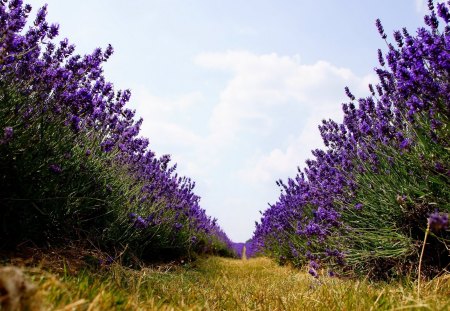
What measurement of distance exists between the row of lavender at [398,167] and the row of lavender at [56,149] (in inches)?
75.2

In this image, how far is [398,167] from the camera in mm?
3168

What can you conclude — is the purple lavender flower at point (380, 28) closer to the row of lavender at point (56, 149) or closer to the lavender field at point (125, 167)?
the lavender field at point (125, 167)

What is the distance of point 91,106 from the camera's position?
3.23 m

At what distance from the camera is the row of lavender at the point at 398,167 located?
2607 millimetres

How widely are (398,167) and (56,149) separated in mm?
2611

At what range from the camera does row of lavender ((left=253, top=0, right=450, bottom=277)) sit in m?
2.61

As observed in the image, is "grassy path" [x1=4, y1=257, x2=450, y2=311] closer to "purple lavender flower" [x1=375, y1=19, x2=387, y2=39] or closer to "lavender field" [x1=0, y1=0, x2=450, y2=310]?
"lavender field" [x1=0, y1=0, x2=450, y2=310]

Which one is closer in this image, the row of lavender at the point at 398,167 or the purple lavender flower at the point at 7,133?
the purple lavender flower at the point at 7,133

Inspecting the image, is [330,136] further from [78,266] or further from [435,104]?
[78,266]

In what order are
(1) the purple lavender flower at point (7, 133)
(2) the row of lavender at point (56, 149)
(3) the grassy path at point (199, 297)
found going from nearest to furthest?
(3) the grassy path at point (199, 297)
(1) the purple lavender flower at point (7, 133)
(2) the row of lavender at point (56, 149)

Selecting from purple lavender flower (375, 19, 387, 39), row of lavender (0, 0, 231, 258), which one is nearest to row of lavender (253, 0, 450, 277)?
purple lavender flower (375, 19, 387, 39)

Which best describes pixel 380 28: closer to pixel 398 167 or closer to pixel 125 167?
pixel 398 167

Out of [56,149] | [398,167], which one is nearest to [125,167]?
[56,149]

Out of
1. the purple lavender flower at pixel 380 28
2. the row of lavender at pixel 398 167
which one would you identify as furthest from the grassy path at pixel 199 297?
the purple lavender flower at pixel 380 28
